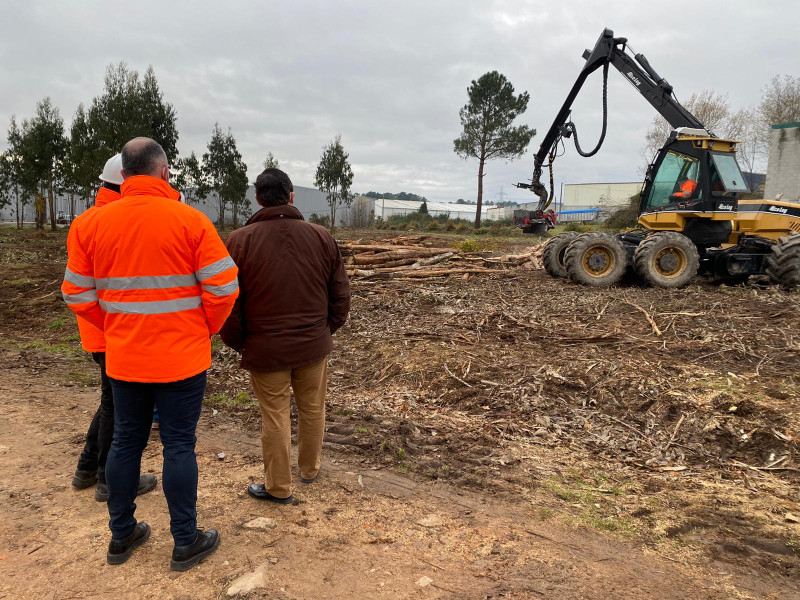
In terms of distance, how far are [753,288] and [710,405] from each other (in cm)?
665

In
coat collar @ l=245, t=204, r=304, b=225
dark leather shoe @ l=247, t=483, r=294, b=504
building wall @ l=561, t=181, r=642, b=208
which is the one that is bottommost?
dark leather shoe @ l=247, t=483, r=294, b=504

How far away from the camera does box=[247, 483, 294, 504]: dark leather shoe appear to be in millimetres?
3164

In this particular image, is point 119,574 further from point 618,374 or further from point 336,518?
point 618,374

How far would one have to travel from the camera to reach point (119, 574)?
249 centimetres

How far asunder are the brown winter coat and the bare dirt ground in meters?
0.98

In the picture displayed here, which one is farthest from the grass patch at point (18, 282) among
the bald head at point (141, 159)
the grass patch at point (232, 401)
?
the bald head at point (141, 159)

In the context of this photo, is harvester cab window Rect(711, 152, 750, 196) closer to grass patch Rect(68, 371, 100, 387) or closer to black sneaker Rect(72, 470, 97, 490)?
grass patch Rect(68, 371, 100, 387)

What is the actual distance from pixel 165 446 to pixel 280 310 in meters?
0.94

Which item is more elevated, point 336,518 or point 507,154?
point 507,154

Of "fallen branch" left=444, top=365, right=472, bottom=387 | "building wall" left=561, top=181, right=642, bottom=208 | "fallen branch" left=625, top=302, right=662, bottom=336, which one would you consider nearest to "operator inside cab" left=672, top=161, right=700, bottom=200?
"fallen branch" left=625, top=302, right=662, bottom=336

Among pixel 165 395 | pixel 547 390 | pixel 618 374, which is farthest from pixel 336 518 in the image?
pixel 618 374

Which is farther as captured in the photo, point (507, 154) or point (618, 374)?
point (507, 154)

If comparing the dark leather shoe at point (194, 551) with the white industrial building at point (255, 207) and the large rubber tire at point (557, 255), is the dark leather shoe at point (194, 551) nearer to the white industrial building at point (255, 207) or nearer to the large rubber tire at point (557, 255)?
the large rubber tire at point (557, 255)

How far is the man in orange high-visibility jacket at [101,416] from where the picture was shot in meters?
2.98
